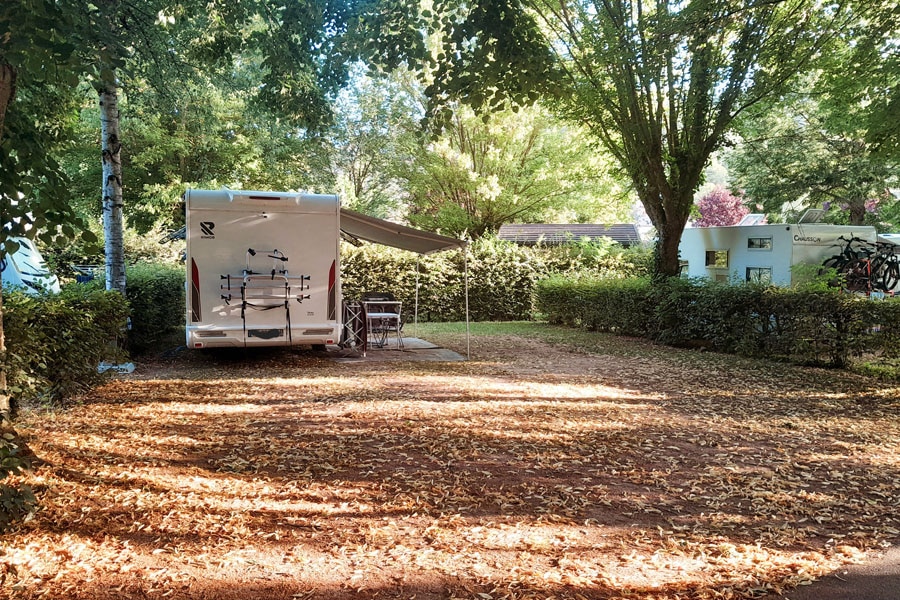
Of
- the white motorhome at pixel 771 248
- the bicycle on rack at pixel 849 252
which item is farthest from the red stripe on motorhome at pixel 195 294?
the bicycle on rack at pixel 849 252

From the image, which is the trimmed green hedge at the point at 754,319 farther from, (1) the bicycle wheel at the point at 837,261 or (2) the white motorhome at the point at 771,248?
(1) the bicycle wheel at the point at 837,261

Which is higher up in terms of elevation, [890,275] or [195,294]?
[890,275]

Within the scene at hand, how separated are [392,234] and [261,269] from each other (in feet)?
9.28

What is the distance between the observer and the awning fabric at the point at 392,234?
1078cm

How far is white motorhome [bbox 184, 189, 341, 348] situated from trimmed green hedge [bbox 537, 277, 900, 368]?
6679 mm

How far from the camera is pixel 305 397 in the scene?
291 inches

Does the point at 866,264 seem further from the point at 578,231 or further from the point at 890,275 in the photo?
the point at 578,231

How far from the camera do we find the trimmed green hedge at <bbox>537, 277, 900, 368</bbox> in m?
→ 9.27

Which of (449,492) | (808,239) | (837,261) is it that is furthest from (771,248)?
(449,492)

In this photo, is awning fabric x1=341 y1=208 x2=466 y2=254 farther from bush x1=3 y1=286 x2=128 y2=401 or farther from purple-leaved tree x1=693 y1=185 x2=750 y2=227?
purple-leaved tree x1=693 y1=185 x2=750 y2=227

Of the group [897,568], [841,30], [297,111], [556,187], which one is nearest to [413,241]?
[297,111]

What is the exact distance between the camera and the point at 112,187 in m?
9.07

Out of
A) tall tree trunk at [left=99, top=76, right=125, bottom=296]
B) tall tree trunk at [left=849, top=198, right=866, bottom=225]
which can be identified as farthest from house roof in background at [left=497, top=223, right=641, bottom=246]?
tall tree trunk at [left=99, top=76, right=125, bottom=296]

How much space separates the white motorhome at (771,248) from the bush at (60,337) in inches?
412
